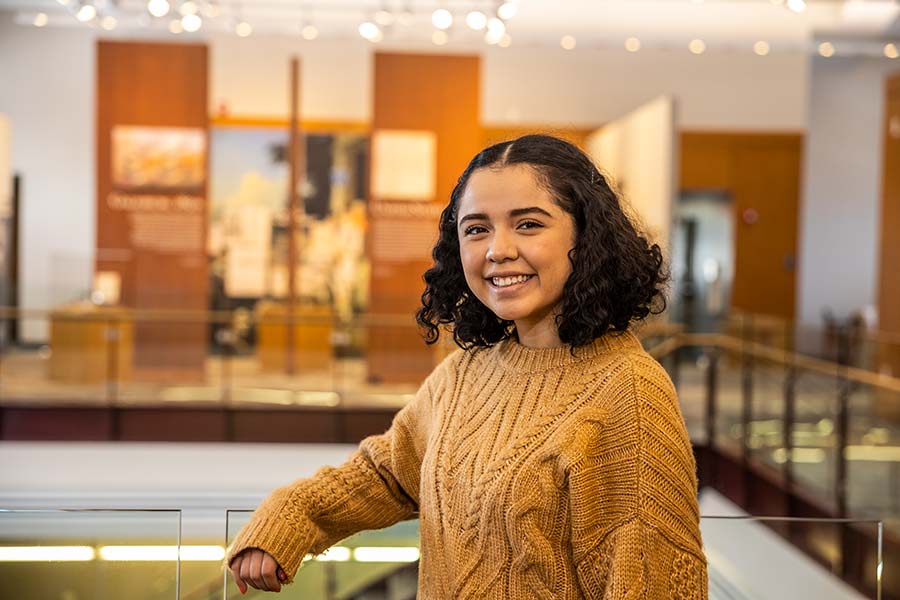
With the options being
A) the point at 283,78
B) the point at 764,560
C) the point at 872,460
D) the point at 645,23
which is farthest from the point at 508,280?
the point at 283,78

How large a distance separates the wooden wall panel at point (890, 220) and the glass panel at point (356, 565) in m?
9.28

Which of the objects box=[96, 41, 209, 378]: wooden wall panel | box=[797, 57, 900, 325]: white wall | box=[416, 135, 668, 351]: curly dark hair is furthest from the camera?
box=[797, 57, 900, 325]: white wall

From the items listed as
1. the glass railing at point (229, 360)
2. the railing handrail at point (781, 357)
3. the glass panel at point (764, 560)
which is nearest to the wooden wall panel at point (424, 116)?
the glass railing at point (229, 360)

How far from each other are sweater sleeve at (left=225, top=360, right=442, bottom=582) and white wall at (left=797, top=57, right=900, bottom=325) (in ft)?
43.4

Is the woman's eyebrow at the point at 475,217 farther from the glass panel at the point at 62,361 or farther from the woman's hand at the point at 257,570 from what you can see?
the glass panel at the point at 62,361

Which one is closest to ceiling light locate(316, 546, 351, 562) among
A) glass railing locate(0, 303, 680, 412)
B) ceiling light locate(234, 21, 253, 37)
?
glass railing locate(0, 303, 680, 412)

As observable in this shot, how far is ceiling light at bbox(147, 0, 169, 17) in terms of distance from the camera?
27.5 ft

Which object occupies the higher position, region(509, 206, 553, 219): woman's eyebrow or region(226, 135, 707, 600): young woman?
region(509, 206, 553, 219): woman's eyebrow

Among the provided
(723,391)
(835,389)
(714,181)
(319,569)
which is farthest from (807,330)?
A: (319,569)

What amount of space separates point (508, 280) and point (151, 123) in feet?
26.2

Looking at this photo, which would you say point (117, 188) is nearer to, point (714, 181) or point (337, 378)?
point (337, 378)

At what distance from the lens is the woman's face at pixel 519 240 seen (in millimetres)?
1769

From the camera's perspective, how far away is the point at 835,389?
6.60 metres

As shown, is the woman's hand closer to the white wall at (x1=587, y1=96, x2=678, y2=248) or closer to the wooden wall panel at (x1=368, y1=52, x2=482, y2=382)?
the white wall at (x1=587, y1=96, x2=678, y2=248)
